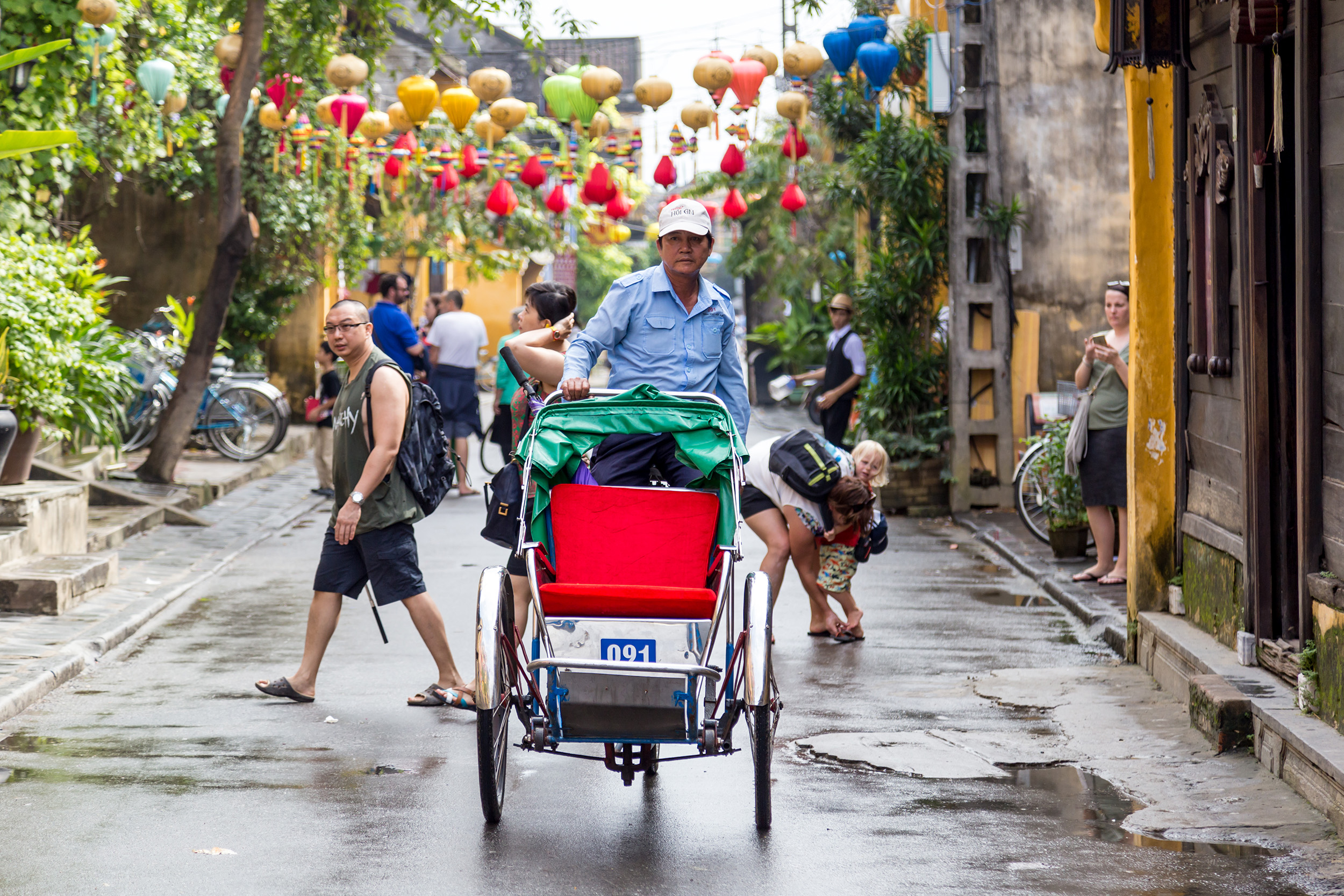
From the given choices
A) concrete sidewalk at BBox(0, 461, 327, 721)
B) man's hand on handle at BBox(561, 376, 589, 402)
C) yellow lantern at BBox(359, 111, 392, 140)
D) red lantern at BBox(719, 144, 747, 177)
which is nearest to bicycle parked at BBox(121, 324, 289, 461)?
concrete sidewalk at BBox(0, 461, 327, 721)

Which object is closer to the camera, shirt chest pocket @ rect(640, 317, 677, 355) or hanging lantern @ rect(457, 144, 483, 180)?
shirt chest pocket @ rect(640, 317, 677, 355)

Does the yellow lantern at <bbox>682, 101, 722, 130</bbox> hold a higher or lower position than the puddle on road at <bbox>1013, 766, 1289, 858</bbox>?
higher

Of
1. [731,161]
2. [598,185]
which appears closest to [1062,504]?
[731,161]

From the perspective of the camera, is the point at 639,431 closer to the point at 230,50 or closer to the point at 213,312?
the point at 213,312

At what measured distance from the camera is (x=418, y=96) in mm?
15508

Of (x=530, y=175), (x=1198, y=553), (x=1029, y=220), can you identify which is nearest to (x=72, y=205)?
(x=530, y=175)

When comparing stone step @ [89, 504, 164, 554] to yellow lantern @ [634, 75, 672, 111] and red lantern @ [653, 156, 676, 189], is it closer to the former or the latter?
yellow lantern @ [634, 75, 672, 111]

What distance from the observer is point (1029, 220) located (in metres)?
14.4

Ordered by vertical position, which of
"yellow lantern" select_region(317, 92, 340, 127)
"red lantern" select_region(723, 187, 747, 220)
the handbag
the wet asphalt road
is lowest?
the wet asphalt road

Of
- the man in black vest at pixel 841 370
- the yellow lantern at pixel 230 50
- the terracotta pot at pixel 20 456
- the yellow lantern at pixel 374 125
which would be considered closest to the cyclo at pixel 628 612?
the terracotta pot at pixel 20 456

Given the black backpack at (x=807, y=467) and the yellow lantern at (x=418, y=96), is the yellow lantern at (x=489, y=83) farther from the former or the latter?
the black backpack at (x=807, y=467)

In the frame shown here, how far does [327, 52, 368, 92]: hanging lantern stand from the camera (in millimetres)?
14750

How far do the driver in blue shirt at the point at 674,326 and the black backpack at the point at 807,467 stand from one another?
5.60 feet

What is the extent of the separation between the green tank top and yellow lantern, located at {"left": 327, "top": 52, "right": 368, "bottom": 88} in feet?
27.3
